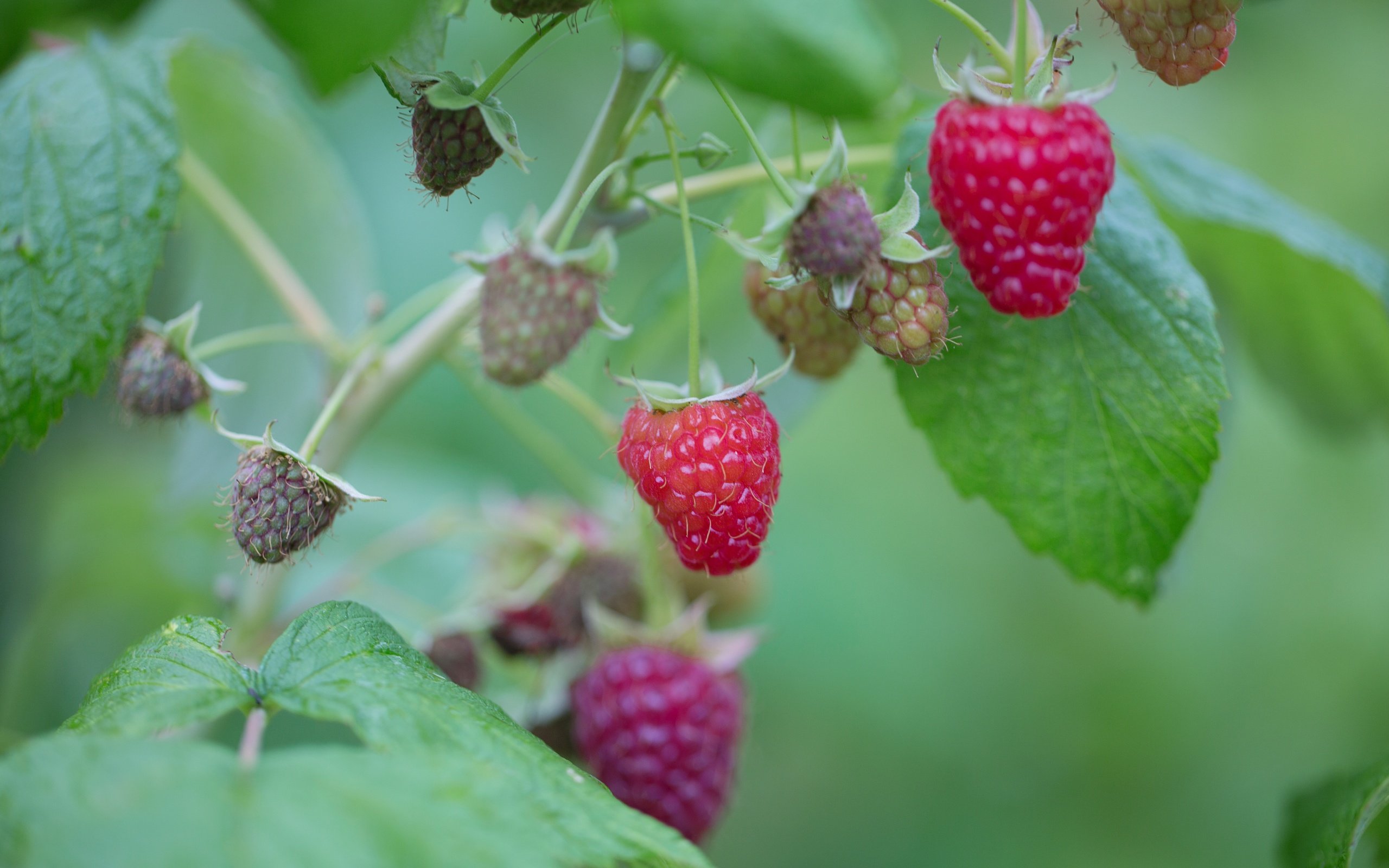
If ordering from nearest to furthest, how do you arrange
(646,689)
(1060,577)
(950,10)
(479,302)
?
(950,10), (479,302), (646,689), (1060,577)

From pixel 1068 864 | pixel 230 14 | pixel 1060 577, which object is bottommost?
pixel 1068 864

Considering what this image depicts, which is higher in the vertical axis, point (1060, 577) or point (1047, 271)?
point (1047, 271)

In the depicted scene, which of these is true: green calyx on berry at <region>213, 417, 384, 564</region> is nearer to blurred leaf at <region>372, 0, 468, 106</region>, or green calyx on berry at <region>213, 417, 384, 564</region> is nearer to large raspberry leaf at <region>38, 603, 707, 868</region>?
large raspberry leaf at <region>38, 603, 707, 868</region>

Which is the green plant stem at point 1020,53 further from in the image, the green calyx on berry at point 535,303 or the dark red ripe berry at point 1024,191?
the green calyx on berry at point 535,303

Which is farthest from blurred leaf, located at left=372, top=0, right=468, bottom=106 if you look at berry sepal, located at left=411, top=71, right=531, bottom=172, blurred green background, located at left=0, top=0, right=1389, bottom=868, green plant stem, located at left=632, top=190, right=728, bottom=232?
blurred green background, located at left=0, top=0, right=1389, bottom=868

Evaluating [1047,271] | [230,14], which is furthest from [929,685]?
[230,14]

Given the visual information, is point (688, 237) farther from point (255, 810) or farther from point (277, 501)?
point (255, 810)

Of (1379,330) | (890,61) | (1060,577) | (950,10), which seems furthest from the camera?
(1060,577)

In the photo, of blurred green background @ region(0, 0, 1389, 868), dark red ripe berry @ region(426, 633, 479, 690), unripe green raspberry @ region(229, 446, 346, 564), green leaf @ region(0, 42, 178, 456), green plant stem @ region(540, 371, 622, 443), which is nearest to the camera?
unripe green raspberry @ region(229, 446, 346, 564)

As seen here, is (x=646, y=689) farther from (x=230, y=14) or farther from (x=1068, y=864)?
(x=230, y=14)
